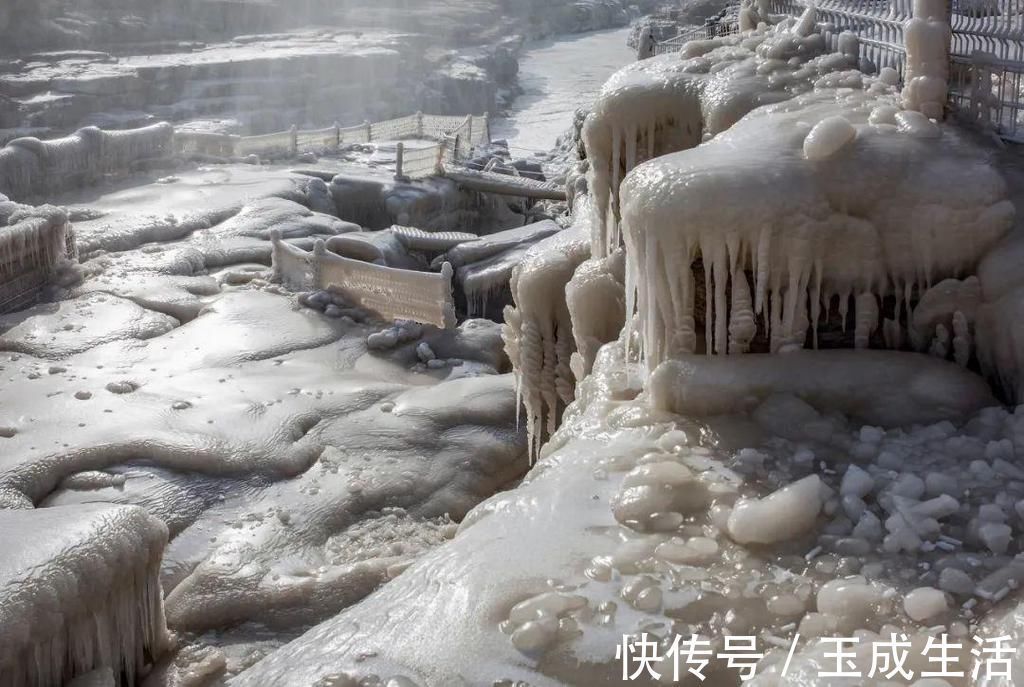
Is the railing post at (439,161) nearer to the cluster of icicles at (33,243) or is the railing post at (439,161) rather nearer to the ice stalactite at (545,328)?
the cluster of icicles at (33,243)

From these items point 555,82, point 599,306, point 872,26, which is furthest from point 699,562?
point 555,82

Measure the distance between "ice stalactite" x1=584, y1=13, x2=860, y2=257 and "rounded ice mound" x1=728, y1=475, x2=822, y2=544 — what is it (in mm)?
3558

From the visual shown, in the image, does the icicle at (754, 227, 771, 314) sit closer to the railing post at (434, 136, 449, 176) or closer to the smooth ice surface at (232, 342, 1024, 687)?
the smooth ice surface at (232, 342, 1024, 687)

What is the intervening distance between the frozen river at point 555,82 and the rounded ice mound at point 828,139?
27.3 metres

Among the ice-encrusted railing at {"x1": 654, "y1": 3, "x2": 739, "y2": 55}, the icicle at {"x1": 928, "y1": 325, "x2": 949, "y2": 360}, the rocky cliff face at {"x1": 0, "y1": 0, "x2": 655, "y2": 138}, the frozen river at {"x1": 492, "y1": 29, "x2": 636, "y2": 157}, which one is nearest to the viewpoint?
the icicle at {"x1": 928, "y1": 325, "x2": 949, "y2": 360}

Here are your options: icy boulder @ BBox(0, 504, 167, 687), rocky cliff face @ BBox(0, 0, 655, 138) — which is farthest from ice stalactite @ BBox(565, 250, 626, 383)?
rocky cliff face @ BBox(0, 0, 655, 138)

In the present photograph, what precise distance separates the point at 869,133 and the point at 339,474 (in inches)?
252

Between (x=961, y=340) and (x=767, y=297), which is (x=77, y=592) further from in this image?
(x=961, y=340)

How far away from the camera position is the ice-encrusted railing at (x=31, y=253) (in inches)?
587

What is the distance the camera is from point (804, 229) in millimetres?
5855

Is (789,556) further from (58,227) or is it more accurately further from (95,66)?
(95,66)

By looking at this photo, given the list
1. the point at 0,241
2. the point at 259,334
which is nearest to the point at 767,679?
the point at 259,334

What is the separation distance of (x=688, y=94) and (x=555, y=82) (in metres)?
43.6

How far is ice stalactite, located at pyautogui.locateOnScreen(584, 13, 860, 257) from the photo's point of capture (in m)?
7.45
